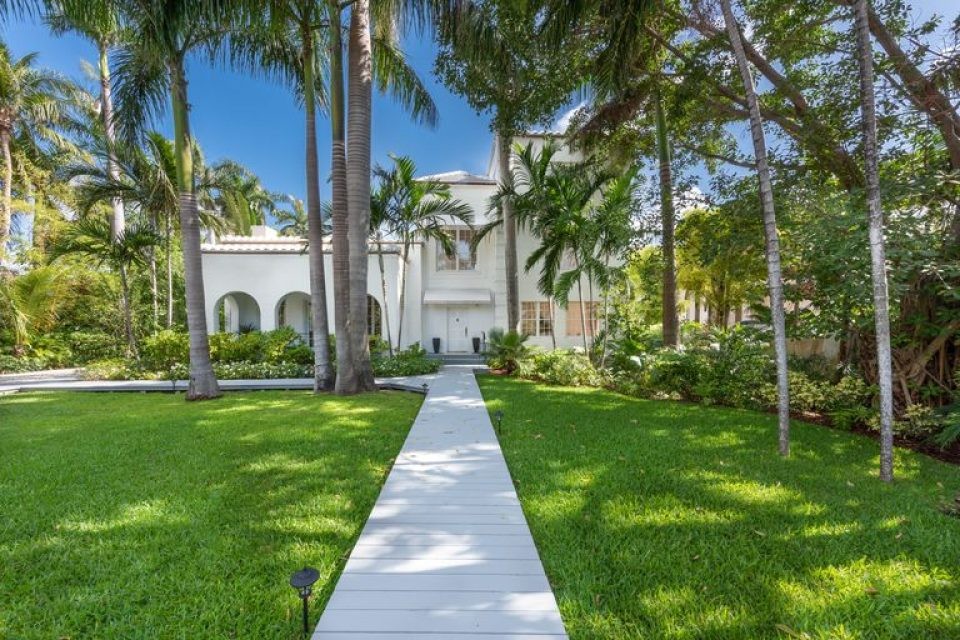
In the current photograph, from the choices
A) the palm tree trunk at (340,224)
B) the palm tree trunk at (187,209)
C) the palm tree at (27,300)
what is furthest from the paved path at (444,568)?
the palm tree at (27,300)

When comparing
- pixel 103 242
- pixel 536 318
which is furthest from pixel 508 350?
pixel 103 242

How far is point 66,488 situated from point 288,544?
316 cm

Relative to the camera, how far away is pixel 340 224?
9383mm

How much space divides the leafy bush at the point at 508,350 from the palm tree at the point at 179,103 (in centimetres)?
806

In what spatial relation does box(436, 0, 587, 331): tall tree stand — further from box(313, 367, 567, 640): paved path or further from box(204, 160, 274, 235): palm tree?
box(204, 160, 274, 235): palm tree

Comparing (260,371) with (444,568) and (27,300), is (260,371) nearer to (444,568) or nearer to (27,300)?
(27,300)

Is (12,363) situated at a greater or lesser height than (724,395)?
greater

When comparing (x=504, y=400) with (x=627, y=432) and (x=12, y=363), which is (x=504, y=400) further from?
(x=12, y=363)

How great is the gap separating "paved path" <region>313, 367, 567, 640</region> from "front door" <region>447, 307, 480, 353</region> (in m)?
13.5

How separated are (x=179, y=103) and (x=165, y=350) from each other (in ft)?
27.8

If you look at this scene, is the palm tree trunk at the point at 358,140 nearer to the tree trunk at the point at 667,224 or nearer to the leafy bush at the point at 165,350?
the tree trunk at the point at 667,224

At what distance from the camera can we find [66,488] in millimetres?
4273

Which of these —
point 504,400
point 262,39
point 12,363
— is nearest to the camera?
point 504,400

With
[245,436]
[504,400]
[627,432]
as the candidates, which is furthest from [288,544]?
[504,400]
